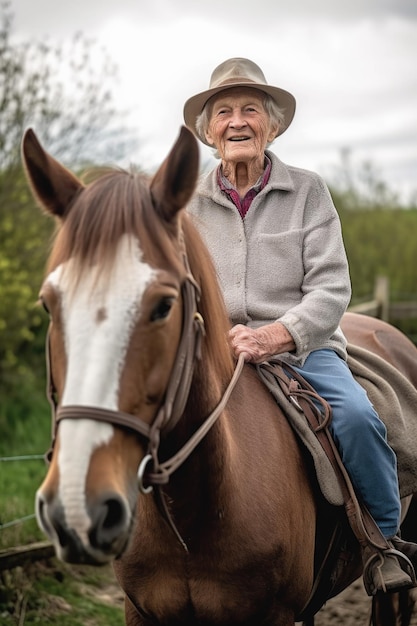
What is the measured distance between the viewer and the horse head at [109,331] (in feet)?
6.54

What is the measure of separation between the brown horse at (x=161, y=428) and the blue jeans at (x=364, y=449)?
18 cm

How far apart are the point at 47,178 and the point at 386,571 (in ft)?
6.43

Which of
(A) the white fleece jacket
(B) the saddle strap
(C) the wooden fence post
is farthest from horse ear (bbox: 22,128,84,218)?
(C) the wooden fence post

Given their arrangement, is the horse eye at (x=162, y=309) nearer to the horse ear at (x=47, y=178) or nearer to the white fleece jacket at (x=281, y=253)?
the horse ear at (x=47, y=178)

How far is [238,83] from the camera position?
11.4ft

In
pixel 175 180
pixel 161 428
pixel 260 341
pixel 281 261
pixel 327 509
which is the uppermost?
pixel 175 180

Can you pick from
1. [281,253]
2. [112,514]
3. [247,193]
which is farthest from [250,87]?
[112,514]

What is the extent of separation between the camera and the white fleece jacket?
3.32 metres

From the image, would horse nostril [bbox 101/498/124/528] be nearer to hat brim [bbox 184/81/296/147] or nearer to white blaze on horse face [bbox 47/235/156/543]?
white blaze on horse face [bbox 47/235/156/543]

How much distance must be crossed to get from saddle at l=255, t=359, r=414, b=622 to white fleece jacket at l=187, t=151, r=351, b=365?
137 millimetres

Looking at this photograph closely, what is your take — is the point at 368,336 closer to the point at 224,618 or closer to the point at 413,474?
the point at 413,474

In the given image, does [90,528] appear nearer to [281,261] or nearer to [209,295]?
[209,295]

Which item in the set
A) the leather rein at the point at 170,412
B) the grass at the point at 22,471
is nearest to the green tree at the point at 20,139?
the grass at the point at 22,471

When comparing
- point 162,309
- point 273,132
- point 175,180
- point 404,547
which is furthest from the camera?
point 273,132
